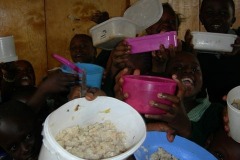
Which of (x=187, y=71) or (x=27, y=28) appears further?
(x=27, y=28)

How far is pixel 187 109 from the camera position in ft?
5.25

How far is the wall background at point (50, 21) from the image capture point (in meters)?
2.99

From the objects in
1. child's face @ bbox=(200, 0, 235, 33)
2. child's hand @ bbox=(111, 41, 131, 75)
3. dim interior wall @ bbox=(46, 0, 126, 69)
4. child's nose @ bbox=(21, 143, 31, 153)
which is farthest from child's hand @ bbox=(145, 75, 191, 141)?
dim interior wall @ bbox=(46, 0, 126, 69)

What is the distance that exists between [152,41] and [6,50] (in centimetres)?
152

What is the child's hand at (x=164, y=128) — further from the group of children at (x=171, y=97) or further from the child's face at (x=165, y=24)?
the child's face at (x=165, y=24)

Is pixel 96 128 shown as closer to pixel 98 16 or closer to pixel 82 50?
pixel 82 50

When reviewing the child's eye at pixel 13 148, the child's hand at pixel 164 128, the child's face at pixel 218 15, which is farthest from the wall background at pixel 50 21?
the child's hand at pixel 164 128

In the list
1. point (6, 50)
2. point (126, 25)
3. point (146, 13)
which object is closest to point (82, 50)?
point (6, 50)

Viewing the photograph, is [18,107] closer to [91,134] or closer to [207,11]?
[91,134]

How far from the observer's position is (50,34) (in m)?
3.12

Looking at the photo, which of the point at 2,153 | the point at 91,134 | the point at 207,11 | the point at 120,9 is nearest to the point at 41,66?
the point at 120,9

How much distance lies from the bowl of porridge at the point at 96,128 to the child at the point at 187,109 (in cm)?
13

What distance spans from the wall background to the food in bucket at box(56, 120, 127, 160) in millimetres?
2190

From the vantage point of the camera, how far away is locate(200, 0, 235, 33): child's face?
2.20 m
